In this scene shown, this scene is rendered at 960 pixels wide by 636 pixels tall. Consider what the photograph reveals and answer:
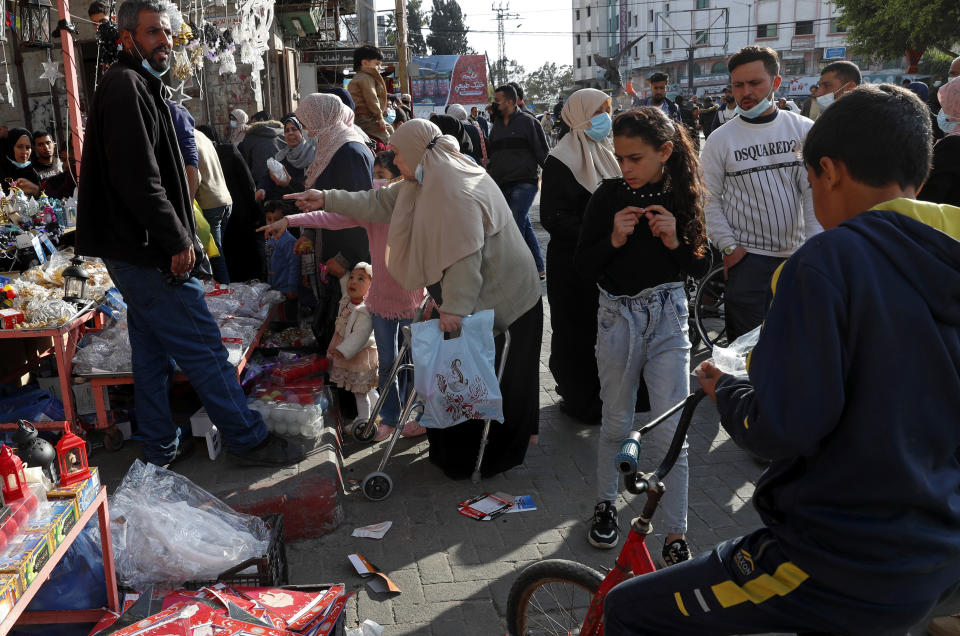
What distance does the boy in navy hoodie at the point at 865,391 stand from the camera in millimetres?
1341

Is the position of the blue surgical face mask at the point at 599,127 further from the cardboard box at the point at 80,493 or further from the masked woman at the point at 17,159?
the masked woman at the point at 17,159

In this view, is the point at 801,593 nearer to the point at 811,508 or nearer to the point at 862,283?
the point at 811,508

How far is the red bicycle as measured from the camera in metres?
1.86

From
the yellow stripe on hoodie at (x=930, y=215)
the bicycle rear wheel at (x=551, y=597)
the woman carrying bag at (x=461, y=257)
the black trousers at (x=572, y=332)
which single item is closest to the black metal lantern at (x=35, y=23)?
the woman carrying bag at (x=461, y=257)

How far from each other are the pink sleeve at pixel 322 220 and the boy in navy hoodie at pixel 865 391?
3.24 metres

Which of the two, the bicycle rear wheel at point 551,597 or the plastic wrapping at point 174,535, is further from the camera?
the plastic wrapping at point 174,535

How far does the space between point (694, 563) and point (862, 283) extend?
0.73 meters

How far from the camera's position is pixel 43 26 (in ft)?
27.4

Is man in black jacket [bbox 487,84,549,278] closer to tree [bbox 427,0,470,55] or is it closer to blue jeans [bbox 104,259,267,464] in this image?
blue jeans [bbox 104,259,267,464]

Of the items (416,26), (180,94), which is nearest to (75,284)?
(180,94)

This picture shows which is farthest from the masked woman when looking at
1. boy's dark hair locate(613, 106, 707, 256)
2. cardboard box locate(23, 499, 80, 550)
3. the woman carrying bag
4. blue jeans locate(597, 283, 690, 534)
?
boy's dark hair locate(613, 106, 707, 256)

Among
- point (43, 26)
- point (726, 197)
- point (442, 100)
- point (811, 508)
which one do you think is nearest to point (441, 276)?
point (726, 197)

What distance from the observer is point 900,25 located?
30188 millimetres

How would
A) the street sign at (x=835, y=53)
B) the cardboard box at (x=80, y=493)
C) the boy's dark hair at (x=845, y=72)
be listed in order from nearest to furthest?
the cardboard box at (x=80, y=493) < the boy's dark hair at (x=845, y=72) < the street sign at (x=835, y=53)
